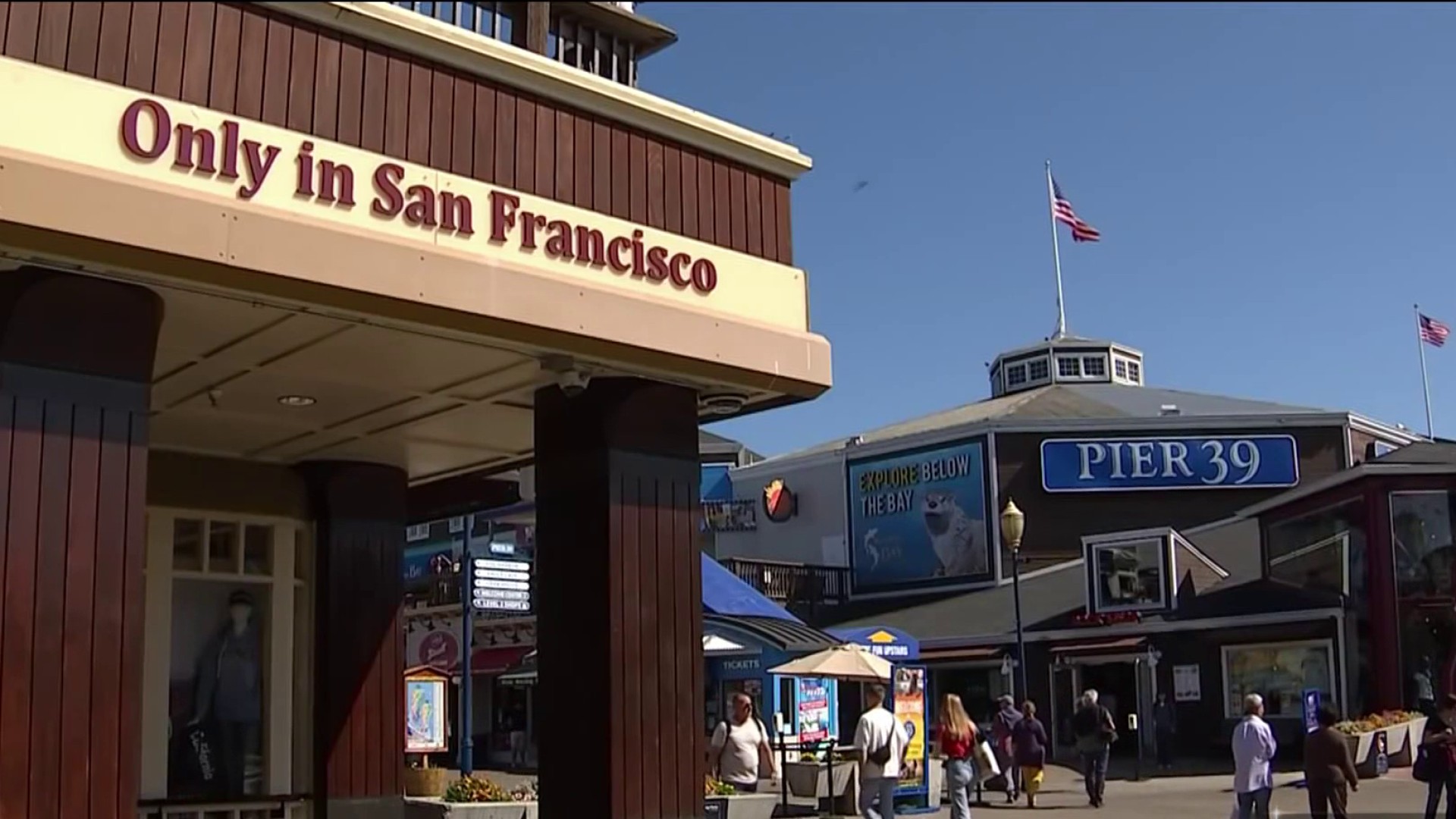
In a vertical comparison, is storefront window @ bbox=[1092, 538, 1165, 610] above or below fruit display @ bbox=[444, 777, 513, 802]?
above

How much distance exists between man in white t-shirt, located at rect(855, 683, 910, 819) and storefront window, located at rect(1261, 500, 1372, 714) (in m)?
17.5

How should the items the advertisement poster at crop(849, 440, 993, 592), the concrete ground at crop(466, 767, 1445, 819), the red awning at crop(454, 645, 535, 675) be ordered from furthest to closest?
1. the advertisement poster at crop(849, 440, 993, 592)
2. the red awning at crop(454, 645, 535, 675)
3. the concrete ground at crop(466, 767, 1445, 819)

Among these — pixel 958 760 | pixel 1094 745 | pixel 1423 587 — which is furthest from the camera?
pixel 1423 587

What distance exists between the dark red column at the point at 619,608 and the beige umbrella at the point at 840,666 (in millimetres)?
10198

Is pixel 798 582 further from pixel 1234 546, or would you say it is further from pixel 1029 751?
pixel 1029 751

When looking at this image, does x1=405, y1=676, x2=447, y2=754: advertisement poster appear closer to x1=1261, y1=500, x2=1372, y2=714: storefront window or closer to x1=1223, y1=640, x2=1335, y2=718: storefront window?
x1=1223, y1=640, x2=1335, y2=718: storefront window

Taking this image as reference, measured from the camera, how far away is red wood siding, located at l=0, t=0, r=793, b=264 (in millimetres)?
7320

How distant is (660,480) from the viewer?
10023mm

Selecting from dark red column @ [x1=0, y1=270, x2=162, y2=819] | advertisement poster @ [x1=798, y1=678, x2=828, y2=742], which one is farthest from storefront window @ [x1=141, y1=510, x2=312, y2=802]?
advertisement poster @ [x1=798, y1=678, x2=828, y2=742]

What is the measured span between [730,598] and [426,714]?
5.31 m

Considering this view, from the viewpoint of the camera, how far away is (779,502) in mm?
45125

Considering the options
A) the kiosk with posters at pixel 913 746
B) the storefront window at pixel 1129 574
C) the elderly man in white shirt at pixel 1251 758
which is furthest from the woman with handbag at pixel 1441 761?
the storefront window at pixel 1129 574

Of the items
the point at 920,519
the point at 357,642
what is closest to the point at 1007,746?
the point at 357,642

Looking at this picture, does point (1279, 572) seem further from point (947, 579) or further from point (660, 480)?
point (660, 480)
